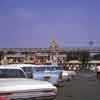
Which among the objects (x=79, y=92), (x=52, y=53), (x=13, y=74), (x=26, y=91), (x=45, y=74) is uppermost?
(x=52, y=53)

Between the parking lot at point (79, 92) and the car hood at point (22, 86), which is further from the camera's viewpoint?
the parking lot at point (79, 92)

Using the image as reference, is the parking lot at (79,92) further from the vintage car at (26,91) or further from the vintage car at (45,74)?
the vintage car at (26,91)

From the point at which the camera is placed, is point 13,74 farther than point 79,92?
No

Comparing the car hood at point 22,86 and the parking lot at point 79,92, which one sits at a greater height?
the car hood at point 22,86

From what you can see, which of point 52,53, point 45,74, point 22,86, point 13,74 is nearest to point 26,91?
point 22,86

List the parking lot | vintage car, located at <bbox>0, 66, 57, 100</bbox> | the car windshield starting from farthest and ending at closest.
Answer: the parking lot → the car windshield → vintage car, located at <bbox>0, 66, 57, 100</bbox>

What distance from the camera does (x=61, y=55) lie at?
462 feet

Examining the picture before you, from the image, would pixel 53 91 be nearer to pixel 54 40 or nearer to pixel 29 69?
pixel 29 69

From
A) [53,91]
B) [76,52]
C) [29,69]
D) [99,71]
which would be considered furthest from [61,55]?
[53,91]

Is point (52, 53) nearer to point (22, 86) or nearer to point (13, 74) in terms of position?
point (13, 74)

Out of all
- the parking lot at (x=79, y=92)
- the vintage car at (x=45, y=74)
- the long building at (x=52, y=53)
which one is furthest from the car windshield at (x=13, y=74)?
the long building at (x=52, y=53)

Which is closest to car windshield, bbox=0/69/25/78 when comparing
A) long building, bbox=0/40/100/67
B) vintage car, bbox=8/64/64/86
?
vintage car, bbox=8/64/64/86

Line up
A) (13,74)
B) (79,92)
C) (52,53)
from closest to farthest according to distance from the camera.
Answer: (13,74) < (79,92) < (52,53)

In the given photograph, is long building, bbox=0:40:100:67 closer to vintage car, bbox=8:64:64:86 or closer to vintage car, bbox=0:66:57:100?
vintage car, bbox=8:64:64:86
